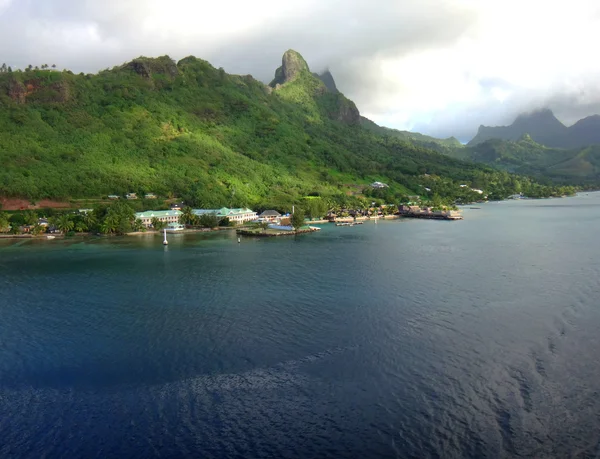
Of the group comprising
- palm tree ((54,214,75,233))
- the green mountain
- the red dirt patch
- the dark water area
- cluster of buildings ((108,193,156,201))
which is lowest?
the dark water area

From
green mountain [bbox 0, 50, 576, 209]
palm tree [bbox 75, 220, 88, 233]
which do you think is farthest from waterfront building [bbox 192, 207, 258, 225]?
palm tree [bbox 75, 220, 88, 233]

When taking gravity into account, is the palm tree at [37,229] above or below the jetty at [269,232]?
above

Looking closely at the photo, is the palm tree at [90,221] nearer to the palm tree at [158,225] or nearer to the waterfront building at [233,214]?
the palm tree at [158,225]

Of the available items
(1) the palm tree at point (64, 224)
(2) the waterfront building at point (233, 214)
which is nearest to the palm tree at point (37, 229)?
(1) the palm tree at point (64, 224)

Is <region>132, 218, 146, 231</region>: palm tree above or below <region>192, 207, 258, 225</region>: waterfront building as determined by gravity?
below

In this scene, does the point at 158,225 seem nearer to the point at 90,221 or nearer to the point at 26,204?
the point at 90,221

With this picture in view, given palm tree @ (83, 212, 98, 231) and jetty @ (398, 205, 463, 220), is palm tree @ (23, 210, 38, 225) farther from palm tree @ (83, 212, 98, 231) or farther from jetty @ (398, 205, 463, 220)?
jetty @ (398, 205, 463, 220)

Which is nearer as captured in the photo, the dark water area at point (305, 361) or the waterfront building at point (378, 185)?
the dark water area at point (305, 361)

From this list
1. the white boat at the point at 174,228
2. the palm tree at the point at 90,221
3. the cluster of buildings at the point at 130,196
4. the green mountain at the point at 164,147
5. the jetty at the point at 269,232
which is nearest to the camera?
the jetty at the point at 269,232
